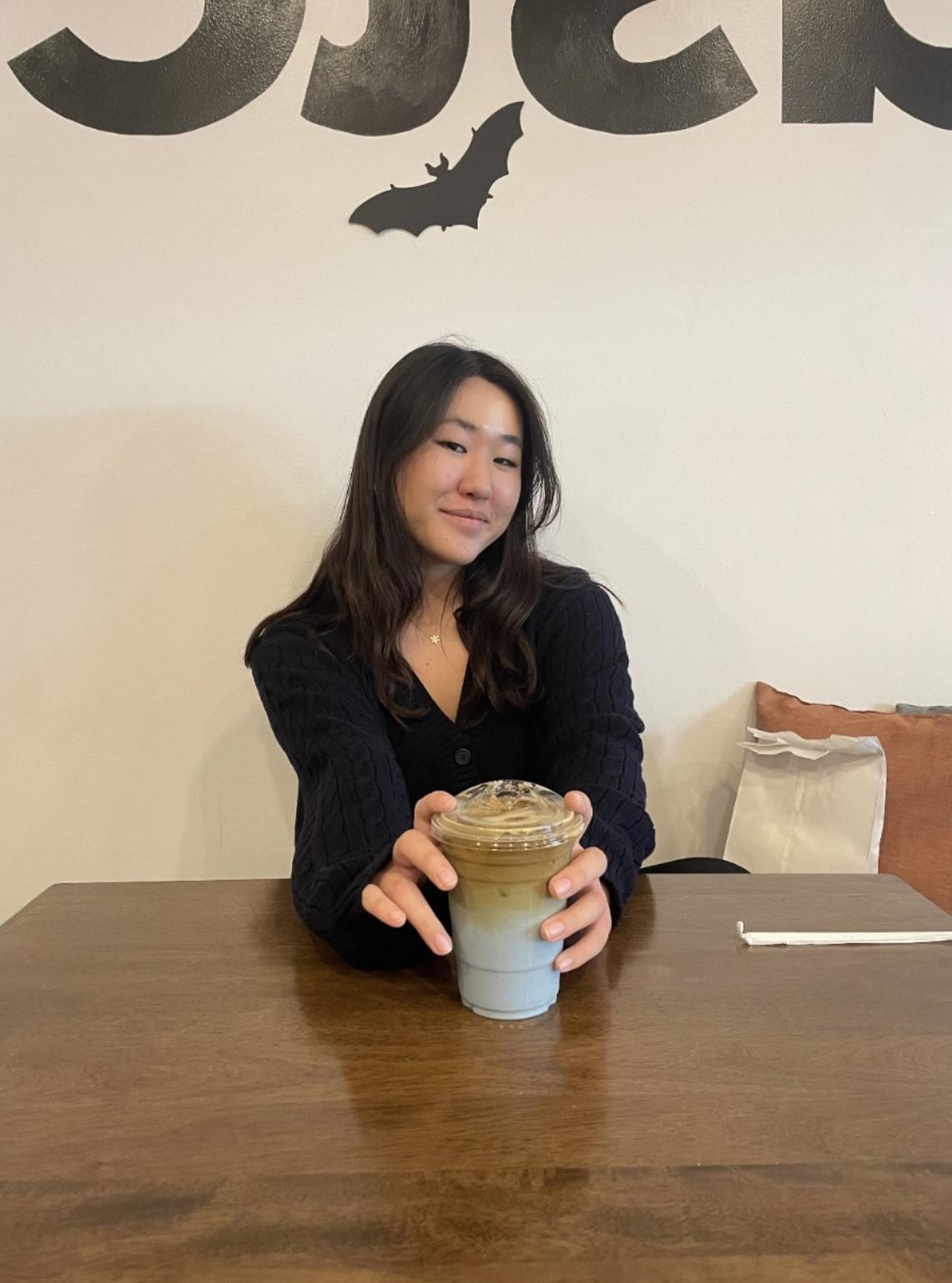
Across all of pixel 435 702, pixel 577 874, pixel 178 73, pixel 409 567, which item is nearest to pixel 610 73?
pixel 178 73

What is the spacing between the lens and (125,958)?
2.42ft

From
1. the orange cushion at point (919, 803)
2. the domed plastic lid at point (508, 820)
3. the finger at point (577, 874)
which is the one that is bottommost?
the orange cushion at point (919, 803)

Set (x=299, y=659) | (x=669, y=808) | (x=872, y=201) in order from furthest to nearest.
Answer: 1. (x=669, y=808)
2. (x=872, y=201)
3. (x=299, y=659)

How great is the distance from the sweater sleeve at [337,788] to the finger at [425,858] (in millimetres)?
58

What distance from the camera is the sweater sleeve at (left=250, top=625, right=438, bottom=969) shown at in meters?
0.72

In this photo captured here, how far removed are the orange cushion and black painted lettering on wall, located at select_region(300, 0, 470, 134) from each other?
1259 millimetres

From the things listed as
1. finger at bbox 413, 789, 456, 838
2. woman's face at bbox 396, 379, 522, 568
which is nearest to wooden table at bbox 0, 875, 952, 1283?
finger at bbox 413, 789, 456, 838

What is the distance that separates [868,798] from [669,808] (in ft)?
1.15

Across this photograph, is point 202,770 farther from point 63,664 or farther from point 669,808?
point 669,808

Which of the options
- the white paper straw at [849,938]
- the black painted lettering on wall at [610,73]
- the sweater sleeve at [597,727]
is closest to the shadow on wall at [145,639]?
the sweater sleeve at [597,727]

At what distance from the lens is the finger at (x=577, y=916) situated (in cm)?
62

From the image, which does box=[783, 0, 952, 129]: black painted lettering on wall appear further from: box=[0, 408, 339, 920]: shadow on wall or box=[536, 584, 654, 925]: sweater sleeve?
box=[0, 408, 339, 920]: shadow on wall

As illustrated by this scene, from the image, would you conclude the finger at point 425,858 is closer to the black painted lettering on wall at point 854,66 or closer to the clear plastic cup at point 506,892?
the clear plastic cup at point 506,892

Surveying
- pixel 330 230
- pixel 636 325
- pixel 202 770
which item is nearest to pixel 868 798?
pixel 636 325
